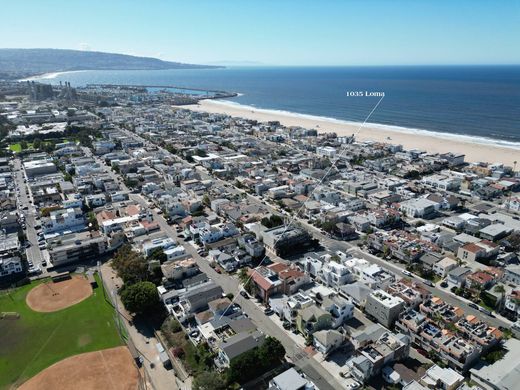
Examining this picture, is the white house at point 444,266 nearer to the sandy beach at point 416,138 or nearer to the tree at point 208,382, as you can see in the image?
the tree at point 208,382

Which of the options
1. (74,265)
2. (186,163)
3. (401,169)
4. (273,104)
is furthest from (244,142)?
(273,104)

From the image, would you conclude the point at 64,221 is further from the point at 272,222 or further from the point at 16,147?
the point at 16,147

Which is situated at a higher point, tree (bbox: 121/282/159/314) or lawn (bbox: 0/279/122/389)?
tree (bbox: 121/282/159/314)

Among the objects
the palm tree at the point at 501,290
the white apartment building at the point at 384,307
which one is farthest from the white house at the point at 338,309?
the palm tree at the point at 501,290

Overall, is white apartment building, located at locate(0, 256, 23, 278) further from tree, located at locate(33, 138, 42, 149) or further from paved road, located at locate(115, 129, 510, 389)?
tree, located at locate(33, 138, 42, 149)

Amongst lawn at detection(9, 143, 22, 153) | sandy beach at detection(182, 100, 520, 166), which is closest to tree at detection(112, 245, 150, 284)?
lawn at detection(9, 143, 22, 153)

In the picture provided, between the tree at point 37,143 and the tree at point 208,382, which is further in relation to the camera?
the tree at point 37,143

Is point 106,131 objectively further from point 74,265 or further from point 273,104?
point 273,104
